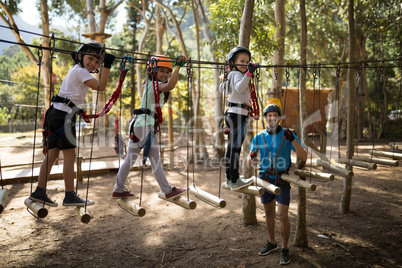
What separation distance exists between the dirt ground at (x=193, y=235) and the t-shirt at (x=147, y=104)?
189 cm

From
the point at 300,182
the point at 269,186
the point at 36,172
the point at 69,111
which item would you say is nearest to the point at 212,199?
the point at 269,186

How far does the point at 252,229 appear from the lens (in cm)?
483

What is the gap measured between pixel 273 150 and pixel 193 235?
2.05 metres

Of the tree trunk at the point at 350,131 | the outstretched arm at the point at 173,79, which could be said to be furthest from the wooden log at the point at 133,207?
the tree trunk at the point at 350,131

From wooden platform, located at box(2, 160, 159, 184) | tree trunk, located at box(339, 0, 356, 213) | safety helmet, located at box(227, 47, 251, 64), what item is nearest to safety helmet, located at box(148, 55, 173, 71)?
safety helmet, located at box(227, 47, 251, 64)

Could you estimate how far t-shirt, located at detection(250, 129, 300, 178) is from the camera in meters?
3.35

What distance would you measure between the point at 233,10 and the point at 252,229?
420 centimetres

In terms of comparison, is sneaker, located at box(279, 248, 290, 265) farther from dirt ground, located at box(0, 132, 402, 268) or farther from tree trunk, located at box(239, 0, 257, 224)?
tree trunk, located at box(239, 0, 257, 224)

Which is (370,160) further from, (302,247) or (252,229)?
(252,229)

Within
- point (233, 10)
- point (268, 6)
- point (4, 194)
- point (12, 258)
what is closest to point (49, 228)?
point (12, 258)

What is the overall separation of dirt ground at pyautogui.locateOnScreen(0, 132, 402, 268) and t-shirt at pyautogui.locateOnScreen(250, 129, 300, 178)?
1255mm

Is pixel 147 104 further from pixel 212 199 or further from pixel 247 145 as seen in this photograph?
pixel 247 145

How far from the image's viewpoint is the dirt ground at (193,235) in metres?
3.91

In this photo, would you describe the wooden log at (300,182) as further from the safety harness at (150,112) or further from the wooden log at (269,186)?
the safety harness at (150,112)
